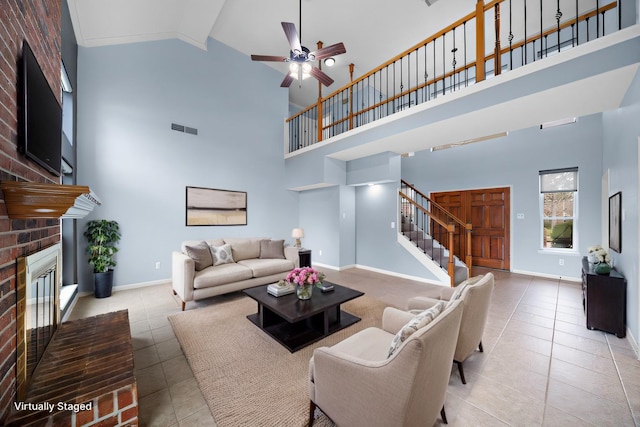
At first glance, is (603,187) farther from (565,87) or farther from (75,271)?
(75,271)

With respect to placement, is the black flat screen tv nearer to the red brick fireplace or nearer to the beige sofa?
the red brick fireplace

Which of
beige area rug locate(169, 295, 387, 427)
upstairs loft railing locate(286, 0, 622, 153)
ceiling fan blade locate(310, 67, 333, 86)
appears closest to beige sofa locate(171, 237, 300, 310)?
beige area rug locate(169, 295, 387, 427)

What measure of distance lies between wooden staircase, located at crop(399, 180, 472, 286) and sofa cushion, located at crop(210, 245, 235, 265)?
11.6 ft

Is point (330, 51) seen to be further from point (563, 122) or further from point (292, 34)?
point (563, 122)

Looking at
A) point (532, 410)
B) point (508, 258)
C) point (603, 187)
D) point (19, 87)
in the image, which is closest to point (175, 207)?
point (19, 87)

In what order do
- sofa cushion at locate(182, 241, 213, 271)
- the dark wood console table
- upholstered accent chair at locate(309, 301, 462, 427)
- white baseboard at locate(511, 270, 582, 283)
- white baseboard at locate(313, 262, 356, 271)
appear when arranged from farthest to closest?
1. white baseboard at locate(313, 262, 356, 271)
2. white baseboard at locate(511, 270, 582, 283)
3. sofa cushion at locate(182, 241, 213, 271)
4. the dark wood console table
5. upholstered accent chair at locate(309, 301, 462, 427)

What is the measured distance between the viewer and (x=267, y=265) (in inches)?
158

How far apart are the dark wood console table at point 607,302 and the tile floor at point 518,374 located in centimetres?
11

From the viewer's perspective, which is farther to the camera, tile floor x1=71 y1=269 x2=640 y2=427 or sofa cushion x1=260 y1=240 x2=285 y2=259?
sofa cushion x1=260 y1=240 x2=285 y2=259

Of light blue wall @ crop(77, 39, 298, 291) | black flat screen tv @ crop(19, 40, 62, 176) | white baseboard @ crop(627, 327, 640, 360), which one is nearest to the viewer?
black flat screen tv @ crop(19, 40, 62, 176)

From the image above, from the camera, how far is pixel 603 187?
4234 millimetres

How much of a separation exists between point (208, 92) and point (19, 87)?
4.25 m

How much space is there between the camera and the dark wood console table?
2557 mm

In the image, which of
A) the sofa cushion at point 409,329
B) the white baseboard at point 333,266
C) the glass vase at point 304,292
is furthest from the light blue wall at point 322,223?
the sofa cushion at point 409,329
